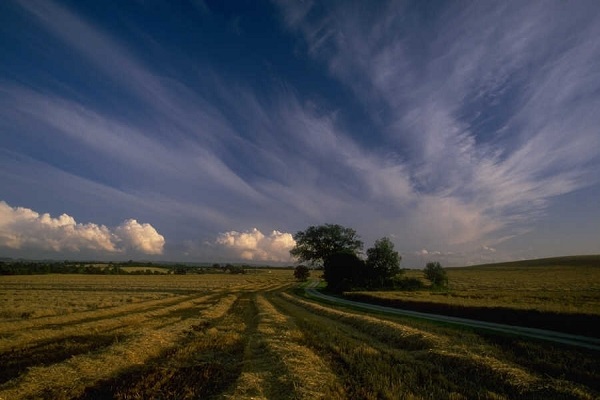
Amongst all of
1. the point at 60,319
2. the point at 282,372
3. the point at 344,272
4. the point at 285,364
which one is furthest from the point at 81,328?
the point at 344,272

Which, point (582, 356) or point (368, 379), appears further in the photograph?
point (582, 356)

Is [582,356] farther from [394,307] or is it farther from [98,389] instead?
[394,307]

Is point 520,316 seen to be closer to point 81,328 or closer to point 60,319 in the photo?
point 81,328

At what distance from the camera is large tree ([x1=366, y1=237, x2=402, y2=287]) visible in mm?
59469

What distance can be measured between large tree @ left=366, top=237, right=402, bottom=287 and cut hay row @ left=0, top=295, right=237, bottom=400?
1850 inches

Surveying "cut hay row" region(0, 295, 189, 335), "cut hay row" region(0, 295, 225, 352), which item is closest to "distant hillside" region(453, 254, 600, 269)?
"cut hay row" region(0, 295, 225, 352)

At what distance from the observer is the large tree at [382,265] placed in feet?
195

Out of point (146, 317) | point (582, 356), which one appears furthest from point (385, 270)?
point (582, 356)

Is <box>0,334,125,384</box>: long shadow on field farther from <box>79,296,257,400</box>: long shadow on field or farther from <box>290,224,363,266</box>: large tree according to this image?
<box>290,224,363,266</box>: large tree

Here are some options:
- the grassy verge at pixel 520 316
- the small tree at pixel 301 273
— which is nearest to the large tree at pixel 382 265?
the grassy verge at pixel 520 316

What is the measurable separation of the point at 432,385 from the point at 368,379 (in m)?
1.87

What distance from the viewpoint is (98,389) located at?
988 cm

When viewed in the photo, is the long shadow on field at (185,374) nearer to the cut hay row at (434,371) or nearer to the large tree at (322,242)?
the cut hay row at (434,371)

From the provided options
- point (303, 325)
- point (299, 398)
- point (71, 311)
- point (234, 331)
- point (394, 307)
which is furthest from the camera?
point (394, 307)
